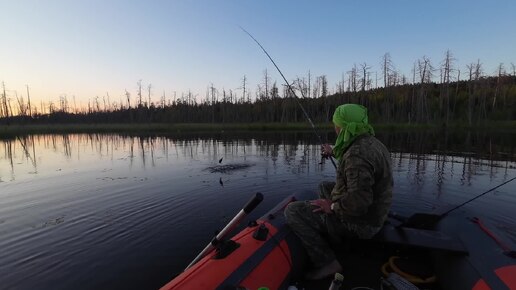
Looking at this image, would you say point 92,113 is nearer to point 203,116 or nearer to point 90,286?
point 203,116

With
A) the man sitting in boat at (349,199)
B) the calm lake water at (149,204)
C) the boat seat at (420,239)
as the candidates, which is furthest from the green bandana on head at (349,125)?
the calm lake water at (149,204)

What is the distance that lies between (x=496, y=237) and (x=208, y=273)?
354cm

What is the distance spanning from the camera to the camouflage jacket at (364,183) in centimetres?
385

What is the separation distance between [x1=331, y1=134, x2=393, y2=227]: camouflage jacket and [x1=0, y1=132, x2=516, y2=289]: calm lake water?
1739 mm

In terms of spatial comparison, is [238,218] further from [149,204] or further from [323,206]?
[149,204]

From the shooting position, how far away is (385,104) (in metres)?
57.2

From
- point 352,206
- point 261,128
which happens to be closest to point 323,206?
point 352,206

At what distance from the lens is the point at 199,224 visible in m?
7.44

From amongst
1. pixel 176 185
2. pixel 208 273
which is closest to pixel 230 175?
pixel 176 185

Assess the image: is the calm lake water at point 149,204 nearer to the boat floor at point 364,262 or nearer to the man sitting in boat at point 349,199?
the boat floor at point 364,262

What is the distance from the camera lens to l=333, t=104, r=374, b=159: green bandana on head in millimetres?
4070

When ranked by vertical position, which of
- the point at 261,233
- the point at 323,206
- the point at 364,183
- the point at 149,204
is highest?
the point at 364,183

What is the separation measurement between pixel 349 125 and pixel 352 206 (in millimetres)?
978

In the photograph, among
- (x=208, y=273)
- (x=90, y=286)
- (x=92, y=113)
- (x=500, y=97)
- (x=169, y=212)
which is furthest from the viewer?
(x=92, y=113)
